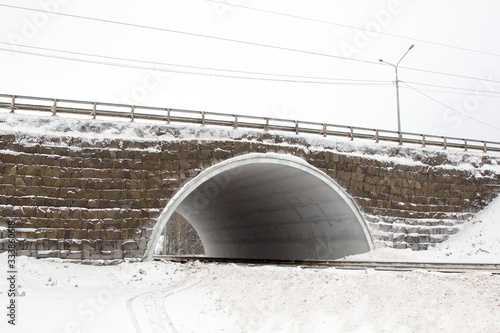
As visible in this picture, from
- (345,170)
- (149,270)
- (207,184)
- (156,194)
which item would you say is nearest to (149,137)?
(156,194)

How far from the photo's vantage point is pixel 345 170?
20.6 meters

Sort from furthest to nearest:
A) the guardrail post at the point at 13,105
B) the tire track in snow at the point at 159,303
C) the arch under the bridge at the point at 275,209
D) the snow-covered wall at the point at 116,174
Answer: the arch under the bridge at the point at 275,209
the guardrail post at the point at 13,105
the snow-covered wall at the point at 116,174
the tire track in snow at the point at 159,303

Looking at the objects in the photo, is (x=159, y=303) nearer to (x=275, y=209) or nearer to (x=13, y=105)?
(x=13, y=105)

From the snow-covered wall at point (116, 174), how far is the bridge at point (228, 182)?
0.04 metres

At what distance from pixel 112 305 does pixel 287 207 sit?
43.2 feet

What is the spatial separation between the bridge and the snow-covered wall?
4 centimetres

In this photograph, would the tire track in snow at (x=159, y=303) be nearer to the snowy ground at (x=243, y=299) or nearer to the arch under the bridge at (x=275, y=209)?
the snowy ground at (x=243, y=299)

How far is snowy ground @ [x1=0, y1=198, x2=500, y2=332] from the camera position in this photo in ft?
28.0

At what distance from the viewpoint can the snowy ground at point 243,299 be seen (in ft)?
28.0

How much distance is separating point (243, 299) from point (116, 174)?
7.58 metres

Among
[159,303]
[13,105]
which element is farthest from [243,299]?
[13,105]

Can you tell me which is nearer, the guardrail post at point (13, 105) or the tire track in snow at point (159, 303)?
the tire track in snow at point (159, 303)

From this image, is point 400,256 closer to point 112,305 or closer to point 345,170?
point 345,170

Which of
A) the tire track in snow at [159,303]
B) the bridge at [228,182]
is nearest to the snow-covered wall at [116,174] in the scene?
the bridge at [228,182]
